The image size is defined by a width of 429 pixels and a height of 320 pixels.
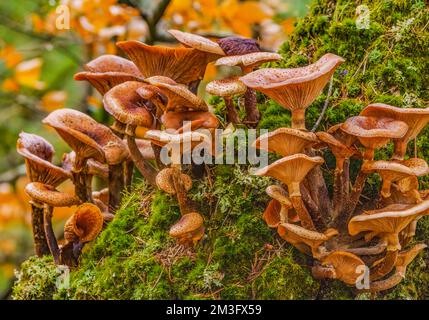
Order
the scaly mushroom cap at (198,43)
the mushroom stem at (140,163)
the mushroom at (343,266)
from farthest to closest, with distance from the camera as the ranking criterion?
the mushroom stem at (140,163) < the scaly mushroom cap at (198,43) < the mushroom at (343,266)

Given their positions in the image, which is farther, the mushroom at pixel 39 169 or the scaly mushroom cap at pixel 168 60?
the mushroom at pixel 39 169

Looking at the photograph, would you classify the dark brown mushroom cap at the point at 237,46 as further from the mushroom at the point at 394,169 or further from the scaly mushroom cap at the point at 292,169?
the mushroom at the point at 394,169

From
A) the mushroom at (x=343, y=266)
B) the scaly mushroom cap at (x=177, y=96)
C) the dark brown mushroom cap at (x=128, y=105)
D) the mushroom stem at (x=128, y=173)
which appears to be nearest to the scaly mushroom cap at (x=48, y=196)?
the mushroom stem at (x=128, y=173)

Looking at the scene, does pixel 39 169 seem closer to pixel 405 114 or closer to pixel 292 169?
pixel 292 169

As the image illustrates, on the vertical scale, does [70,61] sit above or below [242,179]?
above

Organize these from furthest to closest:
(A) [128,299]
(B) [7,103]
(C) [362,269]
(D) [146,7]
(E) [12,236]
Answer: (E) [12,236] < (B) [7,103] < (D) [146,7] < (A) [128,299] < (C) [362,269]

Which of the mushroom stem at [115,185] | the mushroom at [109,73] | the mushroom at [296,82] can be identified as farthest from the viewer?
the mushroom stem at [115,185]

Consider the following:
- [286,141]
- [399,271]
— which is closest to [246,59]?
[286,141]
